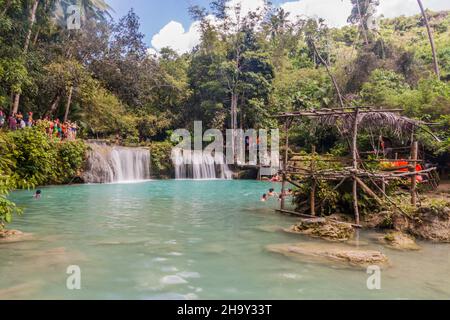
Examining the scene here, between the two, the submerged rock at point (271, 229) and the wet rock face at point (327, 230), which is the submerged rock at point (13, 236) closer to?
the submerged rock at point (271, 229)

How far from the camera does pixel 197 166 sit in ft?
94.9

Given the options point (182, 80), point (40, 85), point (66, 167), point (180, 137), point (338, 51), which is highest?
point (338, 51)

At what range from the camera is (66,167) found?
814 inches

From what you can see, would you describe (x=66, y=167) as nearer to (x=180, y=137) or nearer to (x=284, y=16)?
(x=180, y=137)

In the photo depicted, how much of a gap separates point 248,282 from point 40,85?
20.8 metres

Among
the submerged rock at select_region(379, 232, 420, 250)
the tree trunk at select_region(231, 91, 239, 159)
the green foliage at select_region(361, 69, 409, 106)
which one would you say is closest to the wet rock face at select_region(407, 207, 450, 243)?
the submerged rock at select_region(379, 232, 420, 250)

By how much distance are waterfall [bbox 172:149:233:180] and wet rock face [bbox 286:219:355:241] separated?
1992cm

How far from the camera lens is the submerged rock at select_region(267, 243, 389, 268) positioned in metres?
6.50

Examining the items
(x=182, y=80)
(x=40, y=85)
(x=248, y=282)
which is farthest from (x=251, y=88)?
(x=248, y=282)

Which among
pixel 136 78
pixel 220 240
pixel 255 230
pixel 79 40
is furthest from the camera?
pixel 136 78

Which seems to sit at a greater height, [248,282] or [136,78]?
[136,78]

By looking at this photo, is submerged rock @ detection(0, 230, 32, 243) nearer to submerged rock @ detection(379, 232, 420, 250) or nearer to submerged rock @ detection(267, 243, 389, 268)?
submerged rock @ detection(267, 243, 389, 268)

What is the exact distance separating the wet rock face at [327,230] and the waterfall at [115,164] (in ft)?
53.4

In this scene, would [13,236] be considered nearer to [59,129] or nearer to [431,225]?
[431,225]
